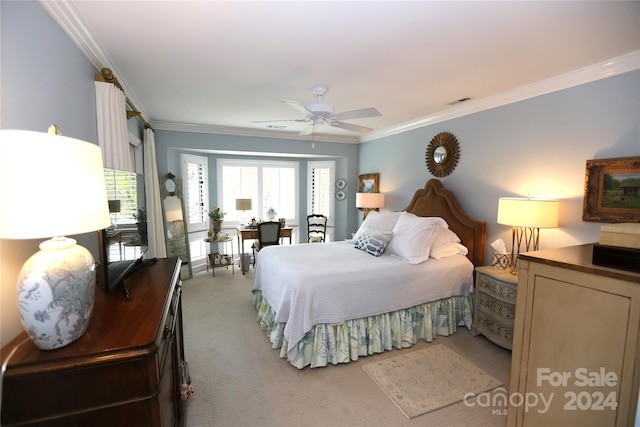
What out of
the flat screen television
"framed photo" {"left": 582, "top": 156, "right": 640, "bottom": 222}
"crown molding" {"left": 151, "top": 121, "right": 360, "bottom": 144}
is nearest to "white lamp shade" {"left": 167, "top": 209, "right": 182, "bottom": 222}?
"crown molding" {"left": 151, "top": 121, "right": 360, "bottom": 144}

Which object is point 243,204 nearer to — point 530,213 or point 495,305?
point 495,305

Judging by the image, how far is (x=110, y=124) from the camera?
216cm

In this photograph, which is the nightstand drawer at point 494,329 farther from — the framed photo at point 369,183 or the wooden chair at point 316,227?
the wooden chair at point 316,227

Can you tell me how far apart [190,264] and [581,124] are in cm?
528

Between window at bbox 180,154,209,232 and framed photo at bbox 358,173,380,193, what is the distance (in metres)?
3.04

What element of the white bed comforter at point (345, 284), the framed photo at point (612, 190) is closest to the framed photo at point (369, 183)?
the white bed comforter at point (345, 284)

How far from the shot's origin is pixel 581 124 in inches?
99.1

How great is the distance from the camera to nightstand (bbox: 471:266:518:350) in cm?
261

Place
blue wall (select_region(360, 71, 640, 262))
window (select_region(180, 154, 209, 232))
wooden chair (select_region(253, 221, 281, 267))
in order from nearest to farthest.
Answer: blue wall (select_region(360, 71, 640, 262)), wooden chair (select_region(253, 221, 281, 267)), window (select_region(180, 154, 209, 232))

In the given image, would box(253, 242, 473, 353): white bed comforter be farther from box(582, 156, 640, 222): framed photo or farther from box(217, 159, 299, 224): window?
box(217, 159, 299, 224): window

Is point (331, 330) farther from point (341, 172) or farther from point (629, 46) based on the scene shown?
point (341, 172)

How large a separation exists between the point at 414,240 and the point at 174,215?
3.69 m

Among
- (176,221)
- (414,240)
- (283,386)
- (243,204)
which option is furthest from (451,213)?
(176,221)

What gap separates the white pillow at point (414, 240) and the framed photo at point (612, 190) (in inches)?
49.0
